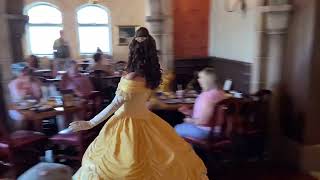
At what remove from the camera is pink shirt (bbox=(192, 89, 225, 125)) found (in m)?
3.37

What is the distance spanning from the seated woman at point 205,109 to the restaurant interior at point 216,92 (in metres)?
0.02

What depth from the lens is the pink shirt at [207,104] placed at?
11.1 ft

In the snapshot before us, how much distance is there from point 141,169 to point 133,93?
54 centimetres

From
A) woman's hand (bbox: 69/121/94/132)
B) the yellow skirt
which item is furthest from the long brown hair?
woman's hand (bbox: 69/121/94/132)

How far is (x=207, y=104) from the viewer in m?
3.39

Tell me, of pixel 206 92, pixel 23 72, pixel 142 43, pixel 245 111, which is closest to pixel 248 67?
pixel 245 111

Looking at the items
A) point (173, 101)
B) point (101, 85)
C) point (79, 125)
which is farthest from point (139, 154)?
point (101, 85)

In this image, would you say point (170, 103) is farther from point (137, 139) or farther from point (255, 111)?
point (137, 139)

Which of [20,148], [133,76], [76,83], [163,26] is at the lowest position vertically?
[20,148]

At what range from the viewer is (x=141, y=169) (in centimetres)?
248

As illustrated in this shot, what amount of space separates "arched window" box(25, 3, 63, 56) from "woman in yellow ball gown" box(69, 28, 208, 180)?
7989mm

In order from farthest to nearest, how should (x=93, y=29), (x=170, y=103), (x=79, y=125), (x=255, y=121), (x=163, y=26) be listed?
(x=93, y=29) < (x=163, y=26) < (x=170, y=103) < (x=255, y=121) < (x=79, y=125)

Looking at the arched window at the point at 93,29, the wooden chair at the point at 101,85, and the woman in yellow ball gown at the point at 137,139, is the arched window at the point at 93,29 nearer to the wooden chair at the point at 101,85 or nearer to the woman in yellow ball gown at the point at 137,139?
the wooden chair at the point at 101,85

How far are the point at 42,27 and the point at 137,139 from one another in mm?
8436
